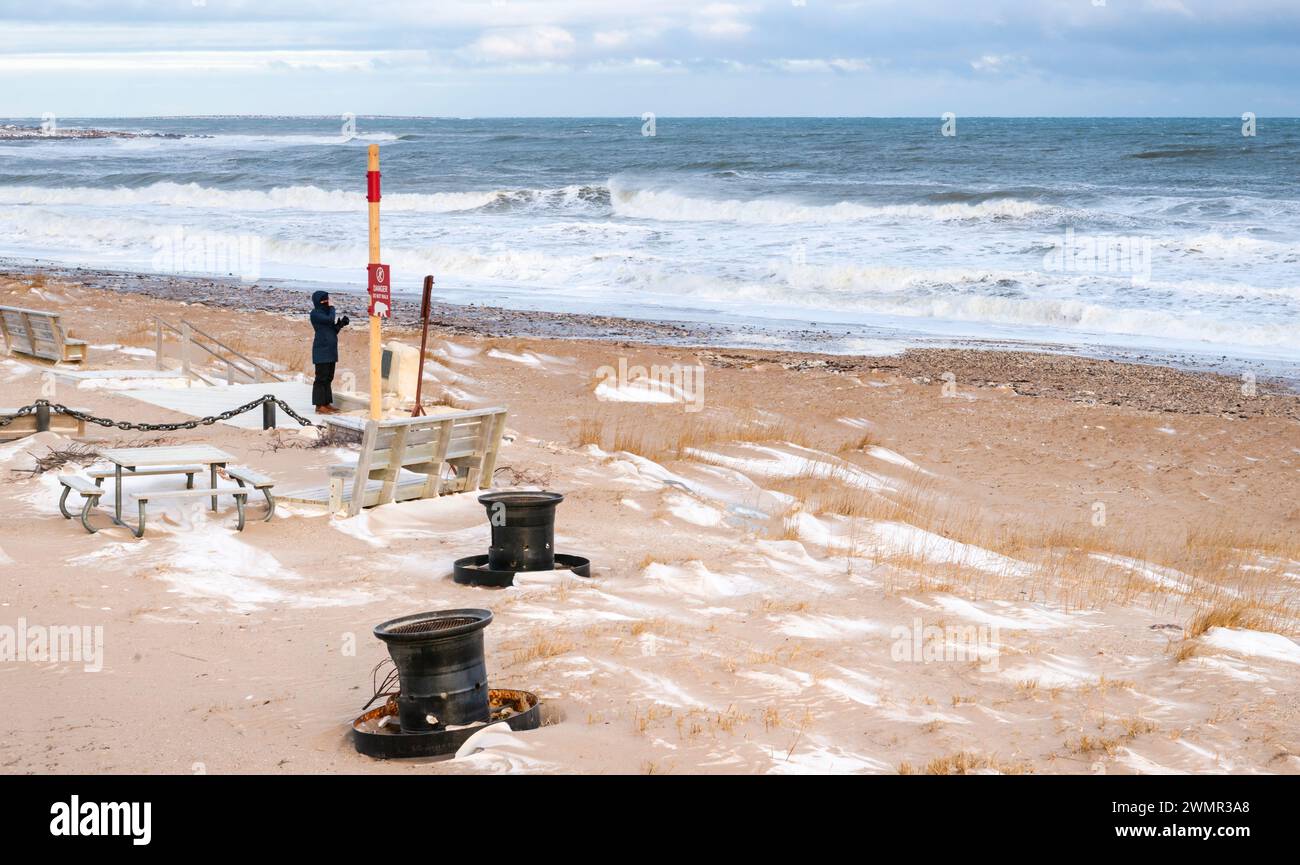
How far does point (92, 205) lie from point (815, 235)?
102ft

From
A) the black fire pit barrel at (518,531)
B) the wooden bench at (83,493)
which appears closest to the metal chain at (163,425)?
the wooden bench at (83,493)

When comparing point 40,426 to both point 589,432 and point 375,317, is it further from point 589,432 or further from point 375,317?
point 589,432

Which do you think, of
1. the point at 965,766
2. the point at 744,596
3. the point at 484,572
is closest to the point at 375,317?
the point at 484,572

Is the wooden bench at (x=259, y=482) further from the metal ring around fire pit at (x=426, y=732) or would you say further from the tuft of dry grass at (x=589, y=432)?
the tuft of dry grass at (x=589, y=432)

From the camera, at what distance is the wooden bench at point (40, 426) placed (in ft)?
37.3

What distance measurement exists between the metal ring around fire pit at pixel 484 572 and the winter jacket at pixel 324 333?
473cm

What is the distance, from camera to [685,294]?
29875 millimetres

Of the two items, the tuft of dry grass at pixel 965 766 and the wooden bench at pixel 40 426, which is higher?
the wooden bench at pixel 40 426

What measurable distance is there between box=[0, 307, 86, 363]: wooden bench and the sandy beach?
0.64m

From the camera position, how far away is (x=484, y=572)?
7992mm

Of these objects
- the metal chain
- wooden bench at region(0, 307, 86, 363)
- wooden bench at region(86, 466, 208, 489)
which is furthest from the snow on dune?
wooden bench at region(0, 307, 86, 363)

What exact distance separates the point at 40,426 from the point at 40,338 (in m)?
4.78

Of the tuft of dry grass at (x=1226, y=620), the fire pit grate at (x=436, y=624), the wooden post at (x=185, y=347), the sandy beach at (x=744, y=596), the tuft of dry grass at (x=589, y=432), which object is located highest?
the wooden post at (x=185, y=347)
